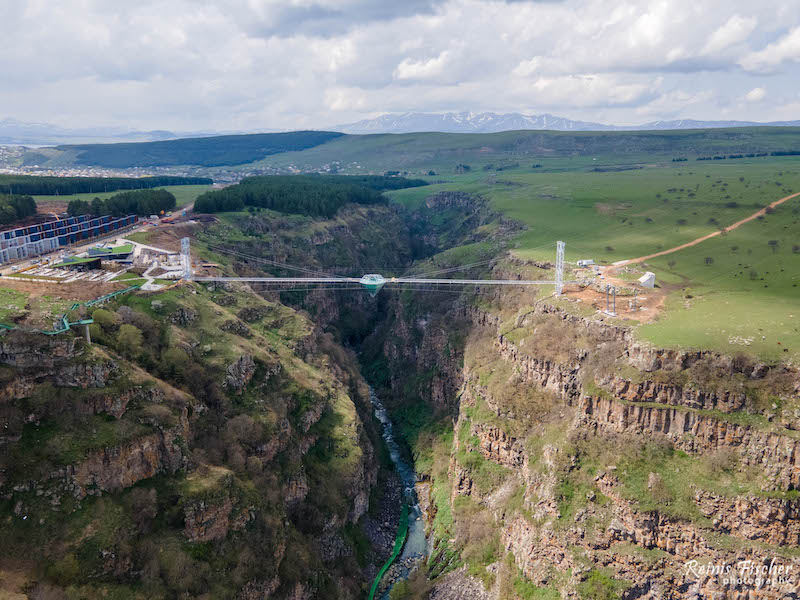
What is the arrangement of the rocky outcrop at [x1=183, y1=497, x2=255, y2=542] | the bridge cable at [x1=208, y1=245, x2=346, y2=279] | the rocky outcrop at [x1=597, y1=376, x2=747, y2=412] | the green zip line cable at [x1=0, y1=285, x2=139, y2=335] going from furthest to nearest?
the bridge cable at [x1=208, y1=245, x2=346, y2=279] → the rocky outcrop at [x1=597, y1=376, x2=747, y2=412] → the green zip line cable at [x1=0, y1=285, x2=139, y2=335] → the rocky outcrop at [x1=183, y1=497, x2=255, y2=542]

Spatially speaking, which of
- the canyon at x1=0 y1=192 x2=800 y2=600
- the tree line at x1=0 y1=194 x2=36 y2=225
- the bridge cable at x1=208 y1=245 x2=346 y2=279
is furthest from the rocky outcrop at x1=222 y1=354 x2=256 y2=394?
the tree line at x1=0 y1=194 x2=36 y2=225

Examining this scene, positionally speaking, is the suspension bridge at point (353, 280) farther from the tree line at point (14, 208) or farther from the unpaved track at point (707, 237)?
the tree line at point (14, 208)

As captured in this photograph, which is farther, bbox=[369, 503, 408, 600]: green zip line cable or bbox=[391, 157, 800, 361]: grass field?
bbox=[391, 157, 800, 361]: grass field

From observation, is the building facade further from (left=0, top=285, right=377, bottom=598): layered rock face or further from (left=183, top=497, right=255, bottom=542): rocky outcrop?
(left=183, top=497, right=255, bottom=542): rocky outcrop

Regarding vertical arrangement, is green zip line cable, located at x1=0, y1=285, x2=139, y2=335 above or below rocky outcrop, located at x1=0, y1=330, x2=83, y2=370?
above

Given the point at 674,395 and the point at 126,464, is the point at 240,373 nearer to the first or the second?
the point at 126,464

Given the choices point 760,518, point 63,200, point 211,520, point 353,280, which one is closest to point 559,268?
point 353,280
